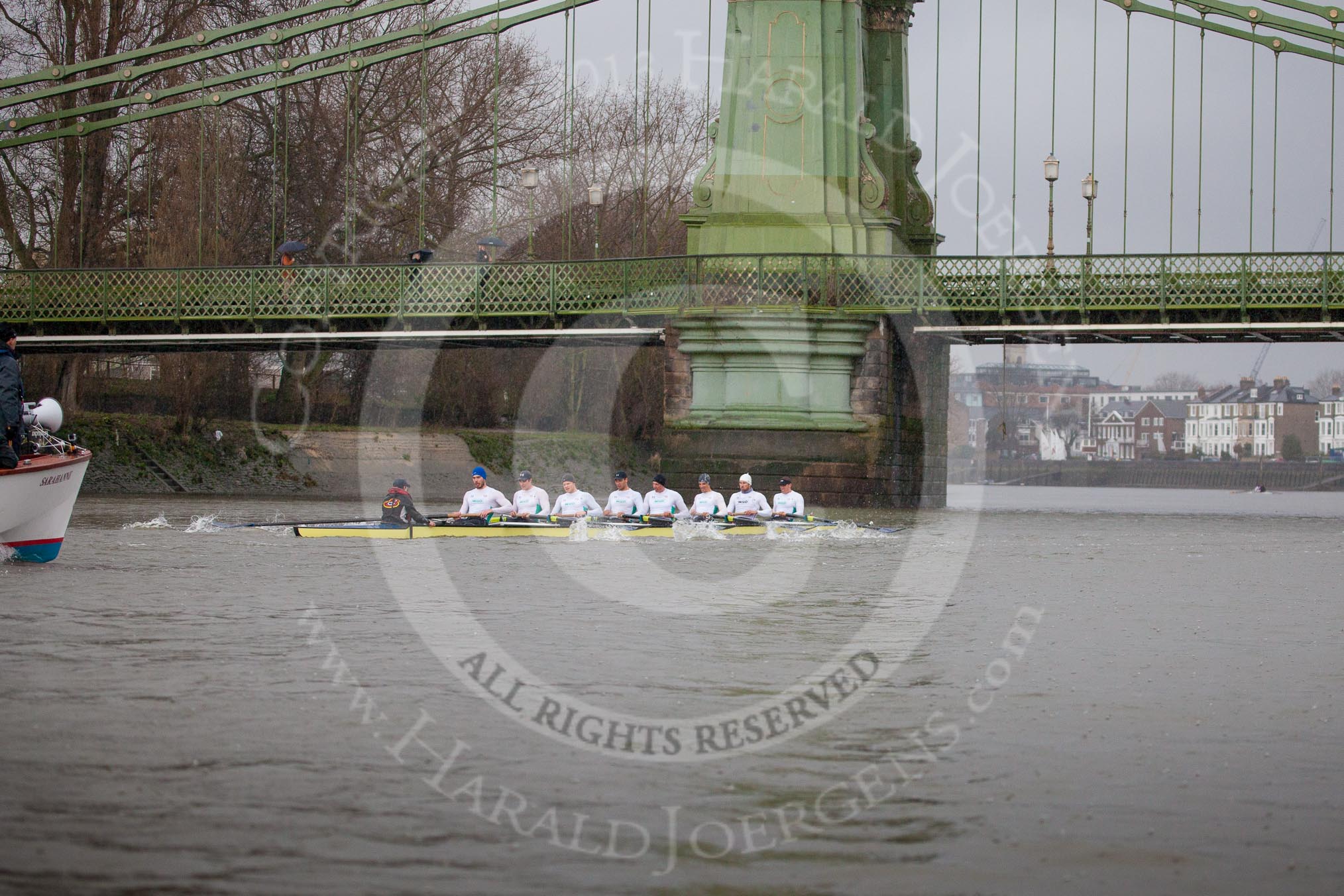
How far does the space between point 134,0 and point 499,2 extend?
31.8ft

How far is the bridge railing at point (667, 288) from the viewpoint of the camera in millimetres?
39531

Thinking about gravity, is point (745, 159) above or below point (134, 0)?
below

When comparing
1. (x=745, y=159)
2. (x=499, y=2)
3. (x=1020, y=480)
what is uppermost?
(x=499, y=2)

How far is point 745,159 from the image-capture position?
42.1 metres

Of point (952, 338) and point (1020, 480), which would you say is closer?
point (952, 338)

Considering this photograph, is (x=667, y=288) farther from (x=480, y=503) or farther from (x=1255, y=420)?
(x=1255, y=420)

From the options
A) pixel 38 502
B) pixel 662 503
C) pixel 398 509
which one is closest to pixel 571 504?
pixel 662 503

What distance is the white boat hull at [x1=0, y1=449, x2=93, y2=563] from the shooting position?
21.2 meters

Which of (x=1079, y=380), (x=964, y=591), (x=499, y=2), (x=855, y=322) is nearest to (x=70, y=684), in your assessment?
(x=964, y=591)

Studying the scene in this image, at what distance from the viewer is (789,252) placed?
1609 inches

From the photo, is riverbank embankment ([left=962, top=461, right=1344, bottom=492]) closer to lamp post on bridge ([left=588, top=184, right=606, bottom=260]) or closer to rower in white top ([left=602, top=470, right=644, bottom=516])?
lamp post on bridge ([left=588, top=184, right=606, bottom=260])

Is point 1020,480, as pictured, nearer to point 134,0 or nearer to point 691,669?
point 134,0

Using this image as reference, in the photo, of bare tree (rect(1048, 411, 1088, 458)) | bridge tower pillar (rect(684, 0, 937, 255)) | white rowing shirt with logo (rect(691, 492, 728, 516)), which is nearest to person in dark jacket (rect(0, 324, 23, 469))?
white rowing shirt with logo (rect(691, 492, 728, 516))

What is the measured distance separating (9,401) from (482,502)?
39.1 ft
